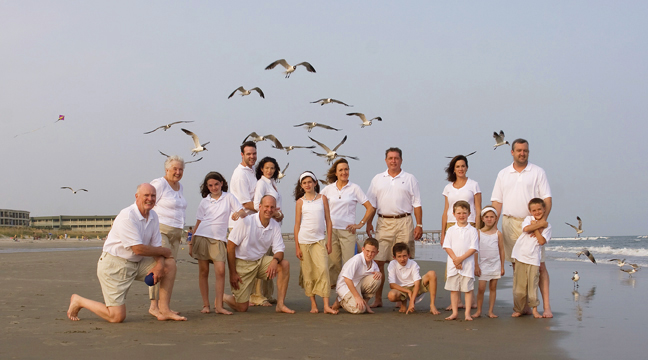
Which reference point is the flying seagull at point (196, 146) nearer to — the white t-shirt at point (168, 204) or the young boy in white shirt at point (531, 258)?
the white t-shirt at point (168, 204)

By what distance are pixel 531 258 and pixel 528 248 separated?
108 mm

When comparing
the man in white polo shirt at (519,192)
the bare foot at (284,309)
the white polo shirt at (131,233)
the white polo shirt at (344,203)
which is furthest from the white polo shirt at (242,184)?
the man in white polo shirt at (519,192)

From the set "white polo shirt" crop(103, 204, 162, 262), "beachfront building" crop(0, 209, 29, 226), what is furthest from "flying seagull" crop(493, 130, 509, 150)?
"beachfront building" crop(0, 209, 29, 226)

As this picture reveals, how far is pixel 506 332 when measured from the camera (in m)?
4.85

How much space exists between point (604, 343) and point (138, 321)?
416cm

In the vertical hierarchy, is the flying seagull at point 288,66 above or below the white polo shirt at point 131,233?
above

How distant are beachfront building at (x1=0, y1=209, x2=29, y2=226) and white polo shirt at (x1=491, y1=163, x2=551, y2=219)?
294 ft

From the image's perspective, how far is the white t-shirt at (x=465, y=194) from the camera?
646cm

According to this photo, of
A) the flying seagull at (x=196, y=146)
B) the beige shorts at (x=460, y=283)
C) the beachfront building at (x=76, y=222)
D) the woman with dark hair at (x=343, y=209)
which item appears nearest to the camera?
the beige shorts at (x=460, y=283)

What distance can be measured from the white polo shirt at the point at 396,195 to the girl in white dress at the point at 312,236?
83cm

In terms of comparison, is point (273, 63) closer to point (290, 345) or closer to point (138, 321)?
point (138, 321)

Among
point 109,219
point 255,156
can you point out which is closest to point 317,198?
point 255,156

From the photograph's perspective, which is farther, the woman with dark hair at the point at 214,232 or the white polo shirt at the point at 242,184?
the white polo shirt at the point at 242,184

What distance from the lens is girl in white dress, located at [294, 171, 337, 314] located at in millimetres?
6239
